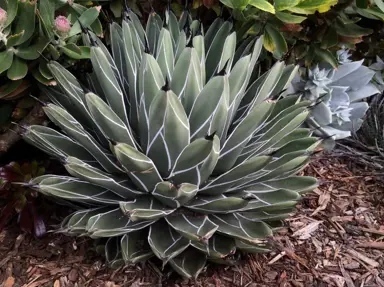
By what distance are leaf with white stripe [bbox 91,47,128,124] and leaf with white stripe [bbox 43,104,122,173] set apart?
14 cm

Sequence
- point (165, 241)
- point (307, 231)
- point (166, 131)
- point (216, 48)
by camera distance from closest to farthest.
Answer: point (166, 131) < point (165, 241) < point (216, 48) < point (307, 231)

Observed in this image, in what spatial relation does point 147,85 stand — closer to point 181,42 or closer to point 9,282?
point 181,42

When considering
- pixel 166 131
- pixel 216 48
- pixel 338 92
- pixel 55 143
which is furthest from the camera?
pixel 338 92

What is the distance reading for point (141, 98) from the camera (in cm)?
178

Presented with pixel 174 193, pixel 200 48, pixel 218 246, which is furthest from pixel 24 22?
pixel 218 246

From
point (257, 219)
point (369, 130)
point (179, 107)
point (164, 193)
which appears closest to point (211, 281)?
point (257, 219)

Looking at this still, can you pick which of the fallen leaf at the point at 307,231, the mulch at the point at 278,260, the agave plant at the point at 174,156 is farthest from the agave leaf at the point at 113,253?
the fallen leaf at the point at 307,231

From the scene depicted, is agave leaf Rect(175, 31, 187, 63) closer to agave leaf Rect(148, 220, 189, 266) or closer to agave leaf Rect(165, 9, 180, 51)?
agave leaf Rect(165, 9, 180, 51)

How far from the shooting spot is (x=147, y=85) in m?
1.75

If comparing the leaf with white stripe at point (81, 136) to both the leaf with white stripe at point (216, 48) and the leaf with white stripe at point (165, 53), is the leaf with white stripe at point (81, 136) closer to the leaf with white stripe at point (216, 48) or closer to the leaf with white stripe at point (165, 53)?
the leaf with white stripe at point (165, 53)

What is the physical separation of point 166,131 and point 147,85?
0.20m

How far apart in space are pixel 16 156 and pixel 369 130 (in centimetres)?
193

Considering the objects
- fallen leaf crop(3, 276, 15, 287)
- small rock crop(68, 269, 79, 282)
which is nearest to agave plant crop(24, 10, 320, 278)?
small rock crop(68, 269, 79, 282)

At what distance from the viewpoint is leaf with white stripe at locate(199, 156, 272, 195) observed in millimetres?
1720
